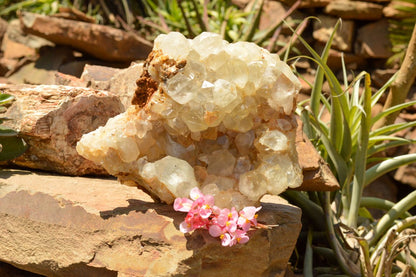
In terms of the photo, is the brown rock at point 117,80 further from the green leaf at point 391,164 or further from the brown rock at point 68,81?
the green leaf at point 391,164

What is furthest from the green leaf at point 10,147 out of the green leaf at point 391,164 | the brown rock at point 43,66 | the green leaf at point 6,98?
the brown rock at point 43,66

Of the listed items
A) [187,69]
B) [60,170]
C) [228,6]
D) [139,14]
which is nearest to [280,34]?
[228,6]

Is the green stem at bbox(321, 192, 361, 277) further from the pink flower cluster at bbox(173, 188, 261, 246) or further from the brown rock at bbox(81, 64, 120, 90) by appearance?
the brown rock at bbox(81, 64, 120, 90)

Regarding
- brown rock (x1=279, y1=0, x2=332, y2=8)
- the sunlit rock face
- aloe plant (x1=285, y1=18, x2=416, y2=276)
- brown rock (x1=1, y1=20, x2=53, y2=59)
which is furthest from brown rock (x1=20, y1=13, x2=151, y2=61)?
the sunlit rock face

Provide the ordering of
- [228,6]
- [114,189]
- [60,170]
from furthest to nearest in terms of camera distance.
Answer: [228,6]
[60,170]
[114,189]

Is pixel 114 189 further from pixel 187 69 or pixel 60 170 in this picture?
pixel 187 69

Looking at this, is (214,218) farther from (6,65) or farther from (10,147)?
(6,65)

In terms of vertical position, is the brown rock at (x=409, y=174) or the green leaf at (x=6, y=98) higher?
the green leaf at (x=6, y=98)
